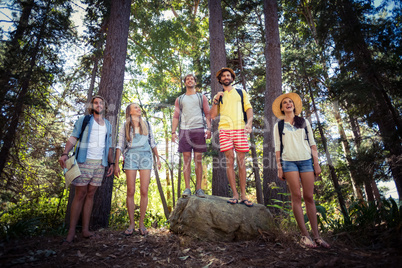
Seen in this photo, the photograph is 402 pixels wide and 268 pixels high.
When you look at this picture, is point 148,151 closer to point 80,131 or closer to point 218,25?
point 80,131

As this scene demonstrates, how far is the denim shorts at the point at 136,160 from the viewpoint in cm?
415

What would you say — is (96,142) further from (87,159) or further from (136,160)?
(136,160)

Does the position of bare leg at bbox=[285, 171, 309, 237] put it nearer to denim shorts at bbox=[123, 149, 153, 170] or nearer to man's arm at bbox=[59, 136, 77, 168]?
denim shorts at bbox=[123, 149, 153, 170]

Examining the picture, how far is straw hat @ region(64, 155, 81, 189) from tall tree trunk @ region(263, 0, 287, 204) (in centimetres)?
497

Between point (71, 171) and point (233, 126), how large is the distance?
3.01m

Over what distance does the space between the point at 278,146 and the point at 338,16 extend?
276 inches

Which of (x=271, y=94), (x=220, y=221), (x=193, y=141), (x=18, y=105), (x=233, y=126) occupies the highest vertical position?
(x=271, y=94)

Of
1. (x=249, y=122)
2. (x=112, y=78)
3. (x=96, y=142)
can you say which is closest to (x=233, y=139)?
(x=249, y=122)

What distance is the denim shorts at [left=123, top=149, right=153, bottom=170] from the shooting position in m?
4.15

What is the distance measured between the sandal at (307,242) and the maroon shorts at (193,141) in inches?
90.8

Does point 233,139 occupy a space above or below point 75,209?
above

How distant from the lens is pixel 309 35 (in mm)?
13789

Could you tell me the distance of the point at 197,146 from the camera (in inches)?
174

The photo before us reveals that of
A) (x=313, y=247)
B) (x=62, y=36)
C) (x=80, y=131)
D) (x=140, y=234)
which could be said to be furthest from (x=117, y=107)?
(x=313, y=247)
